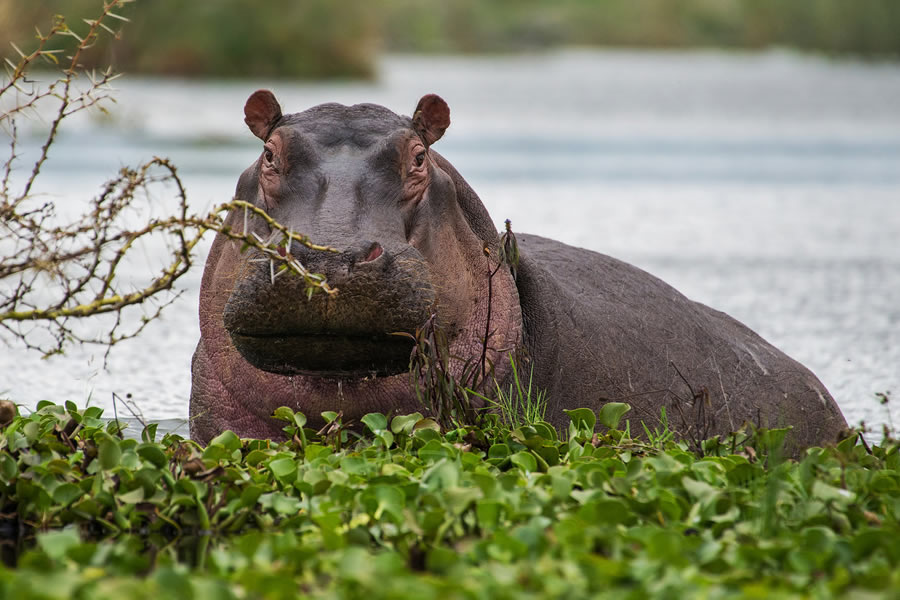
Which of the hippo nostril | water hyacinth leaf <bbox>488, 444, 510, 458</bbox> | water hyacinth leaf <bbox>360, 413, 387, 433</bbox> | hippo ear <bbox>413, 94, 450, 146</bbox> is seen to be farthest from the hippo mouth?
hippo ear <bbox>413, 94, 450, 146</bbox>

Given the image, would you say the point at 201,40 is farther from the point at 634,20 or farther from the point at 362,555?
the point at 634,20

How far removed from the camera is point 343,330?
12.6ft

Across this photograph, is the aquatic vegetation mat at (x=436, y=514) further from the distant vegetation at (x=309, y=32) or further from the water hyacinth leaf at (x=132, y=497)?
the distant vegetation at (x=309, y=32)

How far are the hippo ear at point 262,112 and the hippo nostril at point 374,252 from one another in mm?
703

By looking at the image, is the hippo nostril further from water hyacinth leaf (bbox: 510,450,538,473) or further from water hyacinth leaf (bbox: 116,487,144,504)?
water hyacinth leaf (bbox: 116,487,144,504)

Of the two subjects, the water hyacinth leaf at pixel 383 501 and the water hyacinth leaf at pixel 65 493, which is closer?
the water hyacinth leaf at pixel 383 501

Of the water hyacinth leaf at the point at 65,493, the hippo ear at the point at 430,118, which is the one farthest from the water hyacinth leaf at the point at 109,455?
the hippo ear at the point at 430,118

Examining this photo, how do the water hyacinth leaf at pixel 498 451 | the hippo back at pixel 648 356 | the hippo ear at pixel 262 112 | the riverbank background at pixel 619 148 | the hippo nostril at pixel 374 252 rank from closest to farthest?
1. the hippo nostril at pixel 374 252
2. the water hyacinth leaf at pixel 498 451
3. the hippo ear at pixel 262 112
4. the hippo back at pixel 648 356
5. the riverbank background at pixel 619 148

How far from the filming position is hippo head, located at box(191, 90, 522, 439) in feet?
12.5

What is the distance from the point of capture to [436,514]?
3.29 metres

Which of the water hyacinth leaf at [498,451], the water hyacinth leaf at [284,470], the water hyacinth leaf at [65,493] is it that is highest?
the water hyacinth leaf at [498,451]

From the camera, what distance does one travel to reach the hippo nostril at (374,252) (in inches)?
149

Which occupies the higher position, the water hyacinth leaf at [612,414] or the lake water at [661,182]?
the lake water at [661,182]

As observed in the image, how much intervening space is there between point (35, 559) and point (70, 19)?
82.1ft
